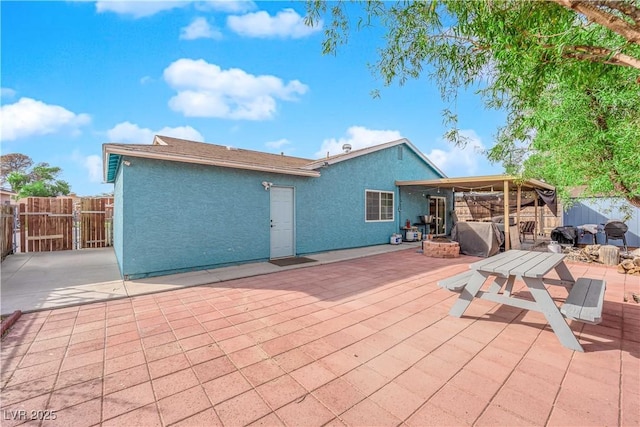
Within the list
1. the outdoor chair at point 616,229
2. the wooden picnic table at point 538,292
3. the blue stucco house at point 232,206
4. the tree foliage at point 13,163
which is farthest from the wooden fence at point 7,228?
the tree foliage at point 13,163

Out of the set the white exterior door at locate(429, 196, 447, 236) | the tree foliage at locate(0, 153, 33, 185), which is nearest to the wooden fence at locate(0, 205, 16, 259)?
the white exterior door at locate(429, 196, 447, 236)

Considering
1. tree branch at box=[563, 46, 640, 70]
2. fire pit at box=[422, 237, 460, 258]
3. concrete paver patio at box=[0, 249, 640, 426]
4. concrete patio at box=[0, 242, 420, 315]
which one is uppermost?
tree branch at box=[563, 46, 640, 70]

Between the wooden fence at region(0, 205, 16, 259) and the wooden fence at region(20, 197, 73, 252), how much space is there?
27 centimetres

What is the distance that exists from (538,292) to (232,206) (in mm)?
6412

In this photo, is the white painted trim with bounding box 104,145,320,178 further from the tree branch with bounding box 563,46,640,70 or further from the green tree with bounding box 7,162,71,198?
the green tree with bounding box 7,162,71,198

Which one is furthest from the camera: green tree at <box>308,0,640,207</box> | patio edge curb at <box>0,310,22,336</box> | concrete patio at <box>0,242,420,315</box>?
concrete patio at <box>0,242,420,315</box>

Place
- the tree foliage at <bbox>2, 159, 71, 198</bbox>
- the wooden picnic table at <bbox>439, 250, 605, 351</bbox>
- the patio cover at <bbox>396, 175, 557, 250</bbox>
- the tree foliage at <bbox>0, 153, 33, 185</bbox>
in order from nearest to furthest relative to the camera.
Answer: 1. the wooden picnic table at <bbox>439, 250, 605, 351</bbox>
2. the patio cover at <bbox>396, 175, 557, 250</bbox>
3. the tree foliage at <bbox>0, 153, 33, 185</bbox>
4. the tree foliage at <bbox>2, 159, 71, 198</bbox>

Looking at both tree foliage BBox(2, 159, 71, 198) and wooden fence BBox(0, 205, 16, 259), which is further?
tree foliage BBox(2, 159, 71, 198)

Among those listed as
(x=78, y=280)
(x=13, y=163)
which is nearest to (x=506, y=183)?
(x=78, y=280)

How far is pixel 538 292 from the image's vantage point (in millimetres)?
3135

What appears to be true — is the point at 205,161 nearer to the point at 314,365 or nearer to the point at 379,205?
the point at 314,365

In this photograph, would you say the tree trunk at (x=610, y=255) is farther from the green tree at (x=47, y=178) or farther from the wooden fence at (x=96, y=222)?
the green tree at (x=47, y=178)

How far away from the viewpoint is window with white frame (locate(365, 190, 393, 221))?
11.1 metres

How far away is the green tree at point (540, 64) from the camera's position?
2396mm
